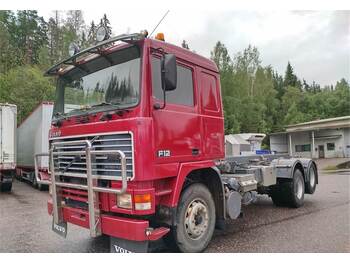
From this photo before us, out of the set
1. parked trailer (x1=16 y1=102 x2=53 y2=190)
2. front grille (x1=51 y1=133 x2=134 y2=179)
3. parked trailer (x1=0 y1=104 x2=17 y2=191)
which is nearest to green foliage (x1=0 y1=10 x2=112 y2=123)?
parked trailer (x1=16 y1=102 x2=53 y2=190)

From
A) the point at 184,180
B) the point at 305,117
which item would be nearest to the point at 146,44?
the point at 184,180

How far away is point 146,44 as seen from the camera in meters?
4.19

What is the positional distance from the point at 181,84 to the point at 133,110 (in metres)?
1.03

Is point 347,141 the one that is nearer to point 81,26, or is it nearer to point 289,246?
point 81,26

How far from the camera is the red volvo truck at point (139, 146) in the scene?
3979mm

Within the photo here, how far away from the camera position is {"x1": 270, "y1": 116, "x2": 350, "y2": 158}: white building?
35125 mm

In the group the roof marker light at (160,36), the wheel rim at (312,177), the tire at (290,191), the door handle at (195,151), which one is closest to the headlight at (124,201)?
the door handle at (195,151)

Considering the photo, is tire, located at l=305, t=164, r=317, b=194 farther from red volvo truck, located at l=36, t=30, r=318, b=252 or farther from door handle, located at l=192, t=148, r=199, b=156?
door handle, located at l=192, t=148, r=199, b=156

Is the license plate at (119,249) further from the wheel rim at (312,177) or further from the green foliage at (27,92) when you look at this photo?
the green foliage at (27,92)

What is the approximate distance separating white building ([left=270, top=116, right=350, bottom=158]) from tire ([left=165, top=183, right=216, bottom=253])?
1170 inches

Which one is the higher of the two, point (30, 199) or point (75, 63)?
point (75, 63)

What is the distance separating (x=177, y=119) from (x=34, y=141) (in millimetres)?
11529

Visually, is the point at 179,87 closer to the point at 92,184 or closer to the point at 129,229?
the point at 92,184

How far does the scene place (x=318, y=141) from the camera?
3738 cm
